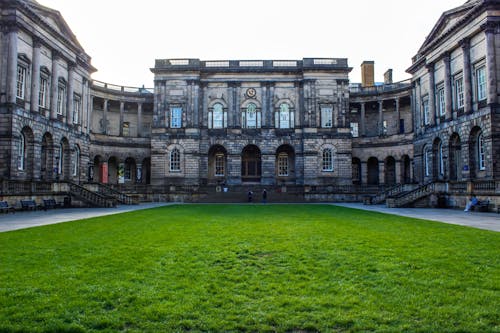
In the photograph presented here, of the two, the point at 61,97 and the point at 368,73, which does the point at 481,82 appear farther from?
the point at 61,97

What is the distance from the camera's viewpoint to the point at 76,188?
2844cm

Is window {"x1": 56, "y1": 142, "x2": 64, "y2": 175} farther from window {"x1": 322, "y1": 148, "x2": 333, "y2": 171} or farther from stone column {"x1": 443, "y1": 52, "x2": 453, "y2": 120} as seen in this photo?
stone column {"x1": 443, "y1": 52, "x2": 453, "y2": 120}

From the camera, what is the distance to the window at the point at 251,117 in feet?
147

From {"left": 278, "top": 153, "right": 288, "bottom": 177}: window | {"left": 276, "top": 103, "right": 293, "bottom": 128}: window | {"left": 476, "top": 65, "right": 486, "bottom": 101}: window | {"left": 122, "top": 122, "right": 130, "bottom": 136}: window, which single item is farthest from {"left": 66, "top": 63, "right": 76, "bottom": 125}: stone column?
{"left": 476, "top": 65, "right": 486, "bottom": 101}: window

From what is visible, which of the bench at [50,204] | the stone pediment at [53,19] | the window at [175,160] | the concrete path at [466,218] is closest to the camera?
the concrete path at [466,218]

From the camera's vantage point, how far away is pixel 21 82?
91.5ft

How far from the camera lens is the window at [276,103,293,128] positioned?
147ft

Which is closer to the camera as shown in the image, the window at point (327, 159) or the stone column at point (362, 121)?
the window at point (327, 159)

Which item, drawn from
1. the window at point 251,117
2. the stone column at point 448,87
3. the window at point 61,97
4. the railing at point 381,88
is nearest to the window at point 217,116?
the window at point 251,117

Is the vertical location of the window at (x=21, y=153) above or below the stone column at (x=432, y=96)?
below

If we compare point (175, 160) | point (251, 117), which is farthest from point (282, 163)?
point (175, 160)

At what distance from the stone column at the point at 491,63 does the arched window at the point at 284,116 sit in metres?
22.4

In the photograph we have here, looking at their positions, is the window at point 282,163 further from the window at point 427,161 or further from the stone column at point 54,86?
the stone column at point 54,86

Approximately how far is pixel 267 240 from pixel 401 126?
41.8 m
